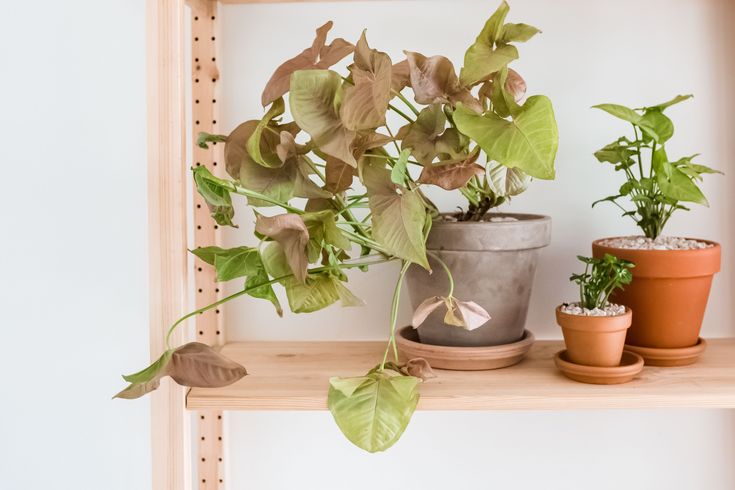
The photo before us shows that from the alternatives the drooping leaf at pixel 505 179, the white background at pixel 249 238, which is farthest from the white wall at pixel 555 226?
the drooping leaf at pixel 505 179

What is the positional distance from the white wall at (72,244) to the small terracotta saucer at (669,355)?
80 cm

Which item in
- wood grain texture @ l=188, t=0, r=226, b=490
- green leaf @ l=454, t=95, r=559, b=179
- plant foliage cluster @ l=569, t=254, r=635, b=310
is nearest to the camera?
green leaf @ l=454, t=95, r=559, b=179

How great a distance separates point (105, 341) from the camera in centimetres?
126

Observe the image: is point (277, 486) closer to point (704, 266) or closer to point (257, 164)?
point (257, 164)

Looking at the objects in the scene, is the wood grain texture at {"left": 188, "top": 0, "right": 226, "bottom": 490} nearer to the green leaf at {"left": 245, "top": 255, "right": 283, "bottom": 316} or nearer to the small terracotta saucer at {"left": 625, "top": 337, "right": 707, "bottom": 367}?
the green leaf at {"left": 245, "top": 255, "right": 283, "bottom": 316}

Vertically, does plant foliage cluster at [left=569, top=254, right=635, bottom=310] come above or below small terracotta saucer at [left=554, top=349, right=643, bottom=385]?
above

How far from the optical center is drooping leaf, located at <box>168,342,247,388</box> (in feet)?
2.63

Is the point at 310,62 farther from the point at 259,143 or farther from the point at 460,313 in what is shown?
the point at 460,313

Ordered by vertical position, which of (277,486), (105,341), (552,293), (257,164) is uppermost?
(257,164)

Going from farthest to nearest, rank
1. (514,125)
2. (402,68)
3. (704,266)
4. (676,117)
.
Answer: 1. (676,117)
2. (704,266)
3. (402,68)
4. (514,125)

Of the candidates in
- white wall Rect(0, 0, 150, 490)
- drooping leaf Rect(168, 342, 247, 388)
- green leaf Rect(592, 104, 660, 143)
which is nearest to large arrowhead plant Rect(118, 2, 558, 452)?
drooping leaf Rect(168, 342, 247, 388)

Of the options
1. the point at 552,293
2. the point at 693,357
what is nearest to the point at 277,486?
the point at 552,293

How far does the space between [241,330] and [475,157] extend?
1.88 feet

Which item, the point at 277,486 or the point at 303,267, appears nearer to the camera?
the point at 303,267
